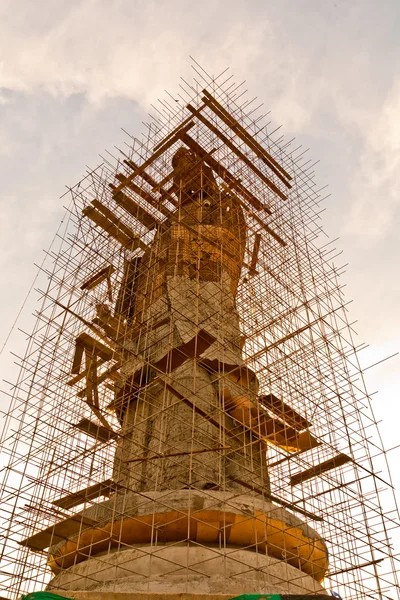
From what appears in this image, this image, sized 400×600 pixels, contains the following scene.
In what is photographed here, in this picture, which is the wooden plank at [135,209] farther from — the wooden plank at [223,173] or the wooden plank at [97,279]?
the wooden plank at [223,173]

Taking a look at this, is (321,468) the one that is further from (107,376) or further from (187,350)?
(107,376)

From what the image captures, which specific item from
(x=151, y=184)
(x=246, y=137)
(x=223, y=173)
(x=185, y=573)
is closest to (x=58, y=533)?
(x=185, y=573)

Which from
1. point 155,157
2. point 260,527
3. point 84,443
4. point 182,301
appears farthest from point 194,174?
point 260,527

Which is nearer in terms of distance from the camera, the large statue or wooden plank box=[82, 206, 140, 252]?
the large statue

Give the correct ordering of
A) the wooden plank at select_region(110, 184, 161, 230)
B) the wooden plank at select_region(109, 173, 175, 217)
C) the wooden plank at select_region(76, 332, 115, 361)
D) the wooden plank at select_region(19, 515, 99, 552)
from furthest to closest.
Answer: the wooden plank at select_region(110, 184, 161, 230), the wooden plank at select_region(109, 173, 175, 217), the wooden plank at select_region(76, 332, 115, 361), the wooden plank at select_region(19, 515, 99, 552)

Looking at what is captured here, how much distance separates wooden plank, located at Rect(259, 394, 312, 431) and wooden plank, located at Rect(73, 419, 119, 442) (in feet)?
9.39

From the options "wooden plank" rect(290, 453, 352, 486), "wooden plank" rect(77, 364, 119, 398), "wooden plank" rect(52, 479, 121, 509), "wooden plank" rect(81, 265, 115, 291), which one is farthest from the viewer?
"wooden plank" rect(81, 265, 115, 291)

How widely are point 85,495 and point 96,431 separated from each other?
1589mm

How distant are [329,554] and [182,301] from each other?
5.53 metres

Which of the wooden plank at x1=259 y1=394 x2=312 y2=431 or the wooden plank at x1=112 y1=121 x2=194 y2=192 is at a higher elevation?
the wooden plank at x1=112 y1=121 x2=194 y2=192

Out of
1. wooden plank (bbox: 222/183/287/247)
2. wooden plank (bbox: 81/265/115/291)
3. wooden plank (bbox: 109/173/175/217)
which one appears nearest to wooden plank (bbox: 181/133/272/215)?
wooden plank (bbox: 222/183/287/247)

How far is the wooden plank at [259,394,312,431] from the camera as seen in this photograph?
465 inches

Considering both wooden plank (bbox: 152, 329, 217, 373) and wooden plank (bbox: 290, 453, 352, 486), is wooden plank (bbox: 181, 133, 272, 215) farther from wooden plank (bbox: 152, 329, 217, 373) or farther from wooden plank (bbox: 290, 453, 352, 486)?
wooden plank (bbox: 290, 453, 352, 486)

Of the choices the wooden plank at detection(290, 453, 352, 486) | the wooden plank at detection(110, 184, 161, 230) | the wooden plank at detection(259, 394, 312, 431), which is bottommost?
the wooden plank at detection(290, 453, 352, 486)
